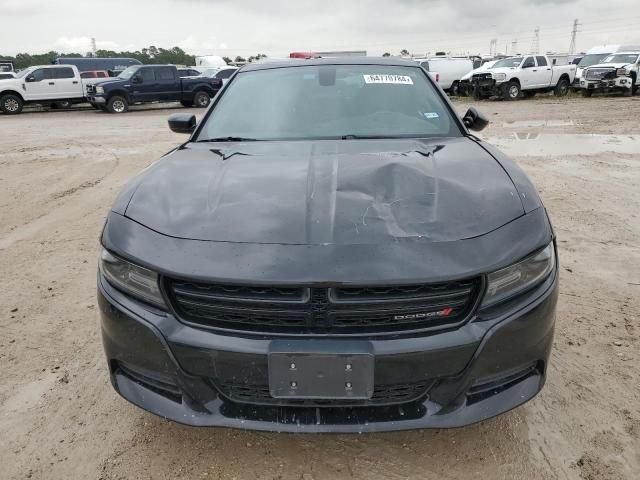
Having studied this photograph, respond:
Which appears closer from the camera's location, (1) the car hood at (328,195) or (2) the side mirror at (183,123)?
(1) the car hood at (328,195)

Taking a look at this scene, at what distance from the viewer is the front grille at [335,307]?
5.70ft

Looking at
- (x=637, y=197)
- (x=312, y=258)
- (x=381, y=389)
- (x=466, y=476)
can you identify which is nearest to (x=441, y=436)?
(x=466, y=476)

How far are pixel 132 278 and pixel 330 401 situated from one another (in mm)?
825

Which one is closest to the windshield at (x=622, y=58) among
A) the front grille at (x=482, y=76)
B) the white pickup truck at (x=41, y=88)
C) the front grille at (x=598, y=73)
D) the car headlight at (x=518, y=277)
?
the front grille at (x=598, y=73)

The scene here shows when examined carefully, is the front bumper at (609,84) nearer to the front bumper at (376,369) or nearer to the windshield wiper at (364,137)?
the windshield wiper at (364,137)

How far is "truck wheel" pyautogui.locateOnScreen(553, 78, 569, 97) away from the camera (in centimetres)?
2300

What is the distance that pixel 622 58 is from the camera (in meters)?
21.6

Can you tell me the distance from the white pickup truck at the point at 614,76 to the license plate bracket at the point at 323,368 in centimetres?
2289

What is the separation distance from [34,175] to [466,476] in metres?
7.67

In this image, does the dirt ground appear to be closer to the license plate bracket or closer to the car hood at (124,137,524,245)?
the license plate bracket

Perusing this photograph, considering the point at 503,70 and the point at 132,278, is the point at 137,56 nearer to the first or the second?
the point at 503,70

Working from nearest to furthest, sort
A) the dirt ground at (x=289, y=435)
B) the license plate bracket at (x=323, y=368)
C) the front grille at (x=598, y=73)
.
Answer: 1. the license plate bracket at (x=323, y=368)
2. the dirt ground at (x=289, y=435)
3. the front grille at (x=598, y=73)

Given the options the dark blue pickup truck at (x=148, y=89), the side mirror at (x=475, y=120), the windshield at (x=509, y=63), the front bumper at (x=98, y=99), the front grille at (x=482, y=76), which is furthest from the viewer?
the windshield at (x=509, y=63)

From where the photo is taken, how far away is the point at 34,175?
7.77 meters
